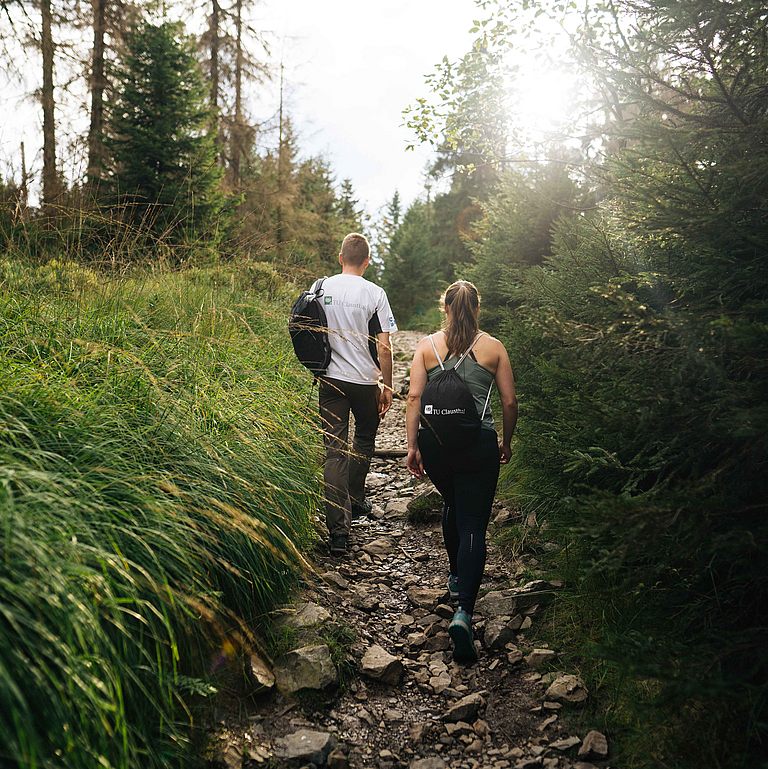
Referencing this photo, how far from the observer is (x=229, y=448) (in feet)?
12.0

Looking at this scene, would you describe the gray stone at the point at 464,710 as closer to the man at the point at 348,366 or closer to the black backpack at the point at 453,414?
the black backpack at the point at 453,414

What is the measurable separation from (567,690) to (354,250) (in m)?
3.43

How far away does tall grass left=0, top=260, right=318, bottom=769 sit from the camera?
1.97 m

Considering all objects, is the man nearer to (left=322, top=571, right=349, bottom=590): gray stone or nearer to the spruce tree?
(left=322, top=571, right=349, bottom=590): gray stone

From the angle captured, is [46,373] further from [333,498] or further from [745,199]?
[745,199]

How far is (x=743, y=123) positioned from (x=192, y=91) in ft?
46.8

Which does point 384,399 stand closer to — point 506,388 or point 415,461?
point 415,461

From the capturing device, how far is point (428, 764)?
8.99 ft

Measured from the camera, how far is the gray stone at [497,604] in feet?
12.7

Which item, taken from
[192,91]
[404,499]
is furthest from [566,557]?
[192,91]

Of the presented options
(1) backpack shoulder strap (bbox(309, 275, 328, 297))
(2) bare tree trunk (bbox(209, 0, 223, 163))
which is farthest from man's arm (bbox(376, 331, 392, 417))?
(2) bare tree trunk (bbox(209, 0, 223, 163))

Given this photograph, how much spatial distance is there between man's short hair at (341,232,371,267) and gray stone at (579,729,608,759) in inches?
142

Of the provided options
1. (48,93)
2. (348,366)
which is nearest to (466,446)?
(348,366)

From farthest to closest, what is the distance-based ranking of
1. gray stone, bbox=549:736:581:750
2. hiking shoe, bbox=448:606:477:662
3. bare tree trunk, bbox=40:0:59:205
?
bare tree trunk, bbox=40:0:59:205, hiking shoe, bbox=448:606:477:662, gray stone, bbox=549:736:581:750
